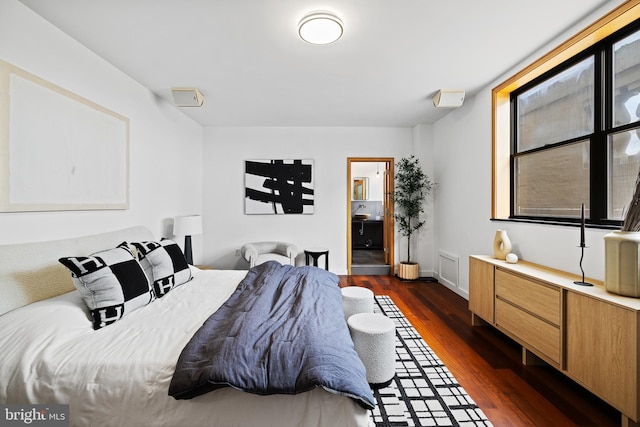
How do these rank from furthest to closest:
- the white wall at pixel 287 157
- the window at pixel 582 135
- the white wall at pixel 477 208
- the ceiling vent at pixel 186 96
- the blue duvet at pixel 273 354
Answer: the white wall at pixel 287 157, the ceiling vent at pixel 186 96, the white wall at pixel 477 208, the window at pixel 582 135, the blue duvet at pixel 273 354

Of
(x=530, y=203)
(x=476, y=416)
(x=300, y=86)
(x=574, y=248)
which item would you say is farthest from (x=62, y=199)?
(x=530, y=203)

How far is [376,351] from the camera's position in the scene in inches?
72.9

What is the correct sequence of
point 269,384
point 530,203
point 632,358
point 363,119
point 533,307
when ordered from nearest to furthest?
point 269,384
point 632,358
point 533,307
point 530,203
point 363,119

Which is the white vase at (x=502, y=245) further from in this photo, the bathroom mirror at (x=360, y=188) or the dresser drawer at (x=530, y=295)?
the bathroom mirror at (x=360, y=188)

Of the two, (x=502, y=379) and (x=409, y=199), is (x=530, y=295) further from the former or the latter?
(x=409, y=199)

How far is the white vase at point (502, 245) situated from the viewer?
2.67m

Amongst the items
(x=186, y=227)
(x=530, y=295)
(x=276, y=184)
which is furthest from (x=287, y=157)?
(x=530, y=295)

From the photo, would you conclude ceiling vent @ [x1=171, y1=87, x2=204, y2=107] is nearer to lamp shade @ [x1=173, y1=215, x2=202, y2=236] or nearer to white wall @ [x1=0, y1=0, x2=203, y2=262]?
white wall @ [x1=0, y1=0, x2=203, y2=262]

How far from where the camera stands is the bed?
1102mm

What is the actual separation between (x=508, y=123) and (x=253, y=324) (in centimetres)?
347

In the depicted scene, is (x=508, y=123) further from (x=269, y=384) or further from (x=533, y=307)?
(x=269, y=384)

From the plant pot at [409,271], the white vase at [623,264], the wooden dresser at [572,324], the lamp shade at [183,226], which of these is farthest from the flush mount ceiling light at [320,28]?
the plant pot at [409,271]

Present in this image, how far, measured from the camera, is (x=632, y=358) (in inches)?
56.2

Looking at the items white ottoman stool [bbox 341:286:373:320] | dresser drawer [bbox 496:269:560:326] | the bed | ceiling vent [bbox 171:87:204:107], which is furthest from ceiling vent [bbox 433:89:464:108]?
the bed
